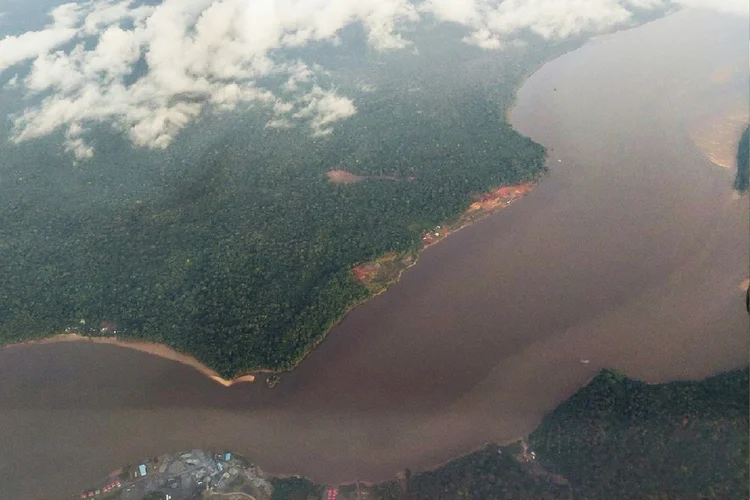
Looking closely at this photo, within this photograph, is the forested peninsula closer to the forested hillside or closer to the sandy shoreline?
the sandy shoreline

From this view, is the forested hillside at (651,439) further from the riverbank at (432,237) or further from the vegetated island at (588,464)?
the riverbank at (432,237)

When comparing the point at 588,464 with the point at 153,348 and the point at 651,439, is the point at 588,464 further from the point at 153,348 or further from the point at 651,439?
A: the point at 153,348

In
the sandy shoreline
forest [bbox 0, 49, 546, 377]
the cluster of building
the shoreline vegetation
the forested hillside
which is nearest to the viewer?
the forested hillside

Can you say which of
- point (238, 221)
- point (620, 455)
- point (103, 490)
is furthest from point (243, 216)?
point (620, 455)

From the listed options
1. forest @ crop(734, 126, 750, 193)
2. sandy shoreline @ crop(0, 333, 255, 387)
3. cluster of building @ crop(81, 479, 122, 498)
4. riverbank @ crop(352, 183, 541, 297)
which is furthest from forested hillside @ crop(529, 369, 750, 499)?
cluster of building @ crop(81, 479, 122, 498)

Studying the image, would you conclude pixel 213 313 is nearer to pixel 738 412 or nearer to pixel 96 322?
pixel 96 322
